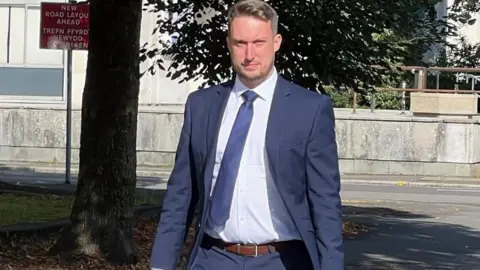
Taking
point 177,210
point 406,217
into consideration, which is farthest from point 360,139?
point 177,210

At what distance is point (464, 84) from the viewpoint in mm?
27672

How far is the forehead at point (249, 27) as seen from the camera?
4.11m

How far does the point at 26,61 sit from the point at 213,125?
25.4 metres

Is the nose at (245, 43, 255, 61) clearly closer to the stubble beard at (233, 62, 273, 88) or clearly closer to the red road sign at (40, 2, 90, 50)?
the stubble beard at (233, 62, 273, 88)

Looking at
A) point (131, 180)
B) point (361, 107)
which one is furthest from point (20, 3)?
point (131, 180)

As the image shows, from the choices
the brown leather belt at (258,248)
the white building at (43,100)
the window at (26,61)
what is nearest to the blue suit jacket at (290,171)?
the brown leather belt at (258,248)

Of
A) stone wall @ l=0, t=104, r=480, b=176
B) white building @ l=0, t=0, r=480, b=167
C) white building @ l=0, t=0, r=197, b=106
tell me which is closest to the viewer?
stone wall @ l=0, t=104, r=480, b=176

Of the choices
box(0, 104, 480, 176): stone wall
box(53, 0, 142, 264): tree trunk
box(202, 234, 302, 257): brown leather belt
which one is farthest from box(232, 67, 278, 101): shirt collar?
box(0, 104, 480, 176): stone wall

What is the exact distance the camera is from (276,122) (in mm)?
4176

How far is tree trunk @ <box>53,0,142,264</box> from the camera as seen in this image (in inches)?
344

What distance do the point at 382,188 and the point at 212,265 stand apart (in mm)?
18906

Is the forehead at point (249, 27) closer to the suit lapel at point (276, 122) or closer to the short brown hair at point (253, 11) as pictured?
the short brown hair at point (253, 11)

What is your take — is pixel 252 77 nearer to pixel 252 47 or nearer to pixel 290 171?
pixel 252 47

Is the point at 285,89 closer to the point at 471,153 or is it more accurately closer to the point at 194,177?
the point at 194,177
